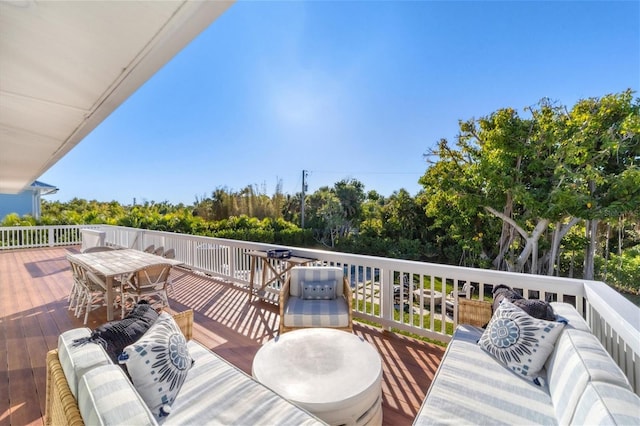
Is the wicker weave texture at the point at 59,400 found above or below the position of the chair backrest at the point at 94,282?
above

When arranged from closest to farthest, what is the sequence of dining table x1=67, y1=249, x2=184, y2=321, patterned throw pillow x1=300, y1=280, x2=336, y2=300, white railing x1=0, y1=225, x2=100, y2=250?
patterned throw pillow x1=300, y1=280, x2=336, y2=300 → dining table x1=67, y1=249, x2=184, y2=321 → white railing x1=0, y1=225, x2=100, y2=250

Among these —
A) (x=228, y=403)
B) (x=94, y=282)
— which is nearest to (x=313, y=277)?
(x=228, y=403)

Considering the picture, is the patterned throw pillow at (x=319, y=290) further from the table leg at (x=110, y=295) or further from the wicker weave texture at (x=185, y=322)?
the table leg at (x=110, y=295)

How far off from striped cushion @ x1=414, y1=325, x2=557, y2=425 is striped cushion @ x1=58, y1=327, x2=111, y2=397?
1.49 metres

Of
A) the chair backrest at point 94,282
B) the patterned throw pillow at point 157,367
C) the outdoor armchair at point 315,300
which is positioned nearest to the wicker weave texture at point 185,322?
the patterned throw pillow at point 157,367

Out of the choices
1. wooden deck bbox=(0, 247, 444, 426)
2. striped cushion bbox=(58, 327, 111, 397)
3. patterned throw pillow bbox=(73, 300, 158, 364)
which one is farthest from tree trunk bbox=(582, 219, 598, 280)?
striped cushion bbox=(58, 327, 111, 397)

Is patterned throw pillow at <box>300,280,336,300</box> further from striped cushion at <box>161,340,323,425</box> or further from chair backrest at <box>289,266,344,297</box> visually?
striped cushion at <box>161,340,323,425</box>

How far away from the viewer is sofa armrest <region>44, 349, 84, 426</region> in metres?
1.01

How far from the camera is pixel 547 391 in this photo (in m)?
1.52

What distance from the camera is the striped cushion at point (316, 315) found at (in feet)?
8.89

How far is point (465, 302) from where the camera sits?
98.6 inches

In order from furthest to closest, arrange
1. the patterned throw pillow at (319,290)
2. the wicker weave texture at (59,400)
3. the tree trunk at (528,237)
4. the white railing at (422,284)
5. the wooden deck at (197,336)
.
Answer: the tree trunk at (528,237) → the patterned throw pillow at (319,290) → the wooden deck at (197,336) → the white railing at (422,284) → the wicker weave texture at (59,400)

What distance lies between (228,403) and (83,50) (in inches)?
93.7

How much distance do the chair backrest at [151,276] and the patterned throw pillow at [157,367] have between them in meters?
2.37
